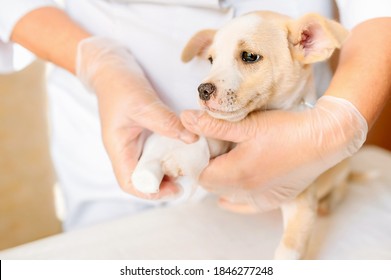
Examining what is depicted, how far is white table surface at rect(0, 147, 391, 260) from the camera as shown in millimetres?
782

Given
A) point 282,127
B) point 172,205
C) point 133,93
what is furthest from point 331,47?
point 172,205

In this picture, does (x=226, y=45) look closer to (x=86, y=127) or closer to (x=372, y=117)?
(x=372, y=117)

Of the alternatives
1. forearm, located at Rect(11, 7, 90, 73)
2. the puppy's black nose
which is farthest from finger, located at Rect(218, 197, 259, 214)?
forearm, located at Rect(11, 7, 90, 73)

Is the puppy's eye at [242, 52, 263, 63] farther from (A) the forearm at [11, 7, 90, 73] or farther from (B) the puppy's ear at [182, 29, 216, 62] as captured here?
(A) the forearm at [11, 7, 90, 73]

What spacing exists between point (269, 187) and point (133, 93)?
0.85 feet

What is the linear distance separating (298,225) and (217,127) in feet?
0.72

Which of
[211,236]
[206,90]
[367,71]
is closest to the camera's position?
[206,90]

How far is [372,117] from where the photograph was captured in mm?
728

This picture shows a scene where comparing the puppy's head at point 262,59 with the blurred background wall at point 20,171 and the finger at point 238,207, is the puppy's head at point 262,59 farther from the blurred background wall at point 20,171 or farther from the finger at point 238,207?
the blurred background wall at point 20,171

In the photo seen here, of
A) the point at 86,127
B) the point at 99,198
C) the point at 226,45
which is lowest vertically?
the point at 99,198

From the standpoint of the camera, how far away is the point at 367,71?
72cm

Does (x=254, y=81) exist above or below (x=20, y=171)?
above

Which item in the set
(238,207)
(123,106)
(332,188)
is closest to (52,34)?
(123,106)

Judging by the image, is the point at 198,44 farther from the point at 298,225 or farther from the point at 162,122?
the point at 298,225
